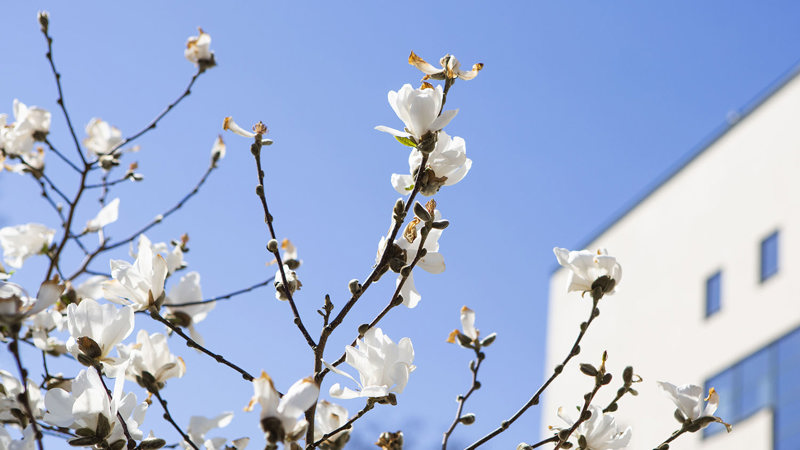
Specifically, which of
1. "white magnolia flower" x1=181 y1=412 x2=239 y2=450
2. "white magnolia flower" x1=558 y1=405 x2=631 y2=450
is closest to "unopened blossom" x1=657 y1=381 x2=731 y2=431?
"white magnolia flower" x1=558 y1=405 x2=631 y2=450

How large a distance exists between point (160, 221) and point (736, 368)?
891 cm

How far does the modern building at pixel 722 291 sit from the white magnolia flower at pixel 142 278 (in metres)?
7.43

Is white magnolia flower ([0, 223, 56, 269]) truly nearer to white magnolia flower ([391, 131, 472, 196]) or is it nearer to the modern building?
white magnolia flower ([391, 131, 472, 196])

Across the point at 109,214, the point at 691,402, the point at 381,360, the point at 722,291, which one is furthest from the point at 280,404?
the point at 722,291

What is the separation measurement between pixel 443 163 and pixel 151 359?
414 millimetres

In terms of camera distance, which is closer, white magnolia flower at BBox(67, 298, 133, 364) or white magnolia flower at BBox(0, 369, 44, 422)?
white magnolia flower at BBox(67, 298, 133, 364)

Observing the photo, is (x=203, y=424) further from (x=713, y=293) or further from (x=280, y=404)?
(x=713, y=293)

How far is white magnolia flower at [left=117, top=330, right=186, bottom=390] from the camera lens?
936 millimetres

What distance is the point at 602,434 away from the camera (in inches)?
37.5

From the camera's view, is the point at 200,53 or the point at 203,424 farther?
the point at 200,53

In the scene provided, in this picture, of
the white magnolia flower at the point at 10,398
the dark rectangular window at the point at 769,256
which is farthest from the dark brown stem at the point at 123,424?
the dark rectangular window at the point at 769,256

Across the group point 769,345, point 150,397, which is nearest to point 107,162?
point 150,397

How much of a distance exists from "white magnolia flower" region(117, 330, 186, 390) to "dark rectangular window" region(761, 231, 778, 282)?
30.3 feet

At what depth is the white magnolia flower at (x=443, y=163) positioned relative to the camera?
870mm
